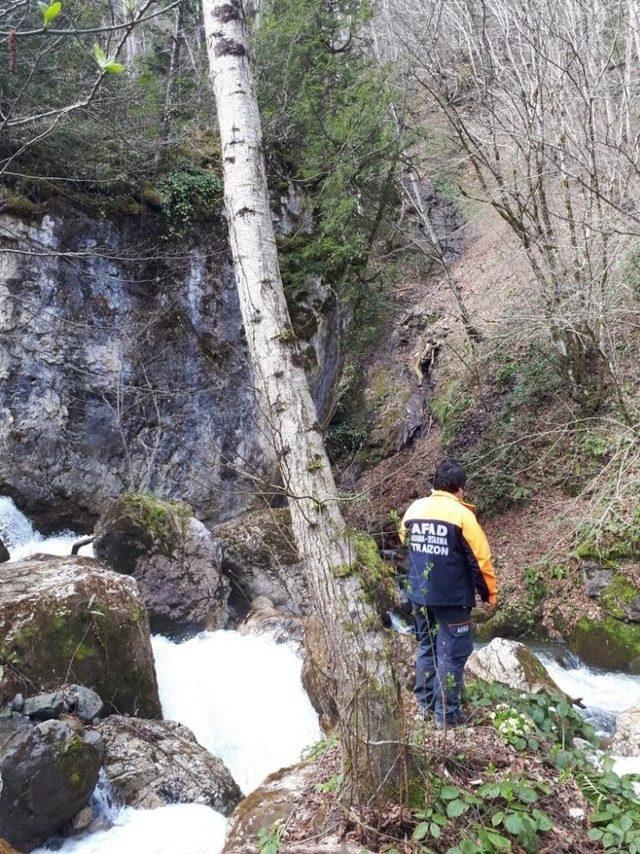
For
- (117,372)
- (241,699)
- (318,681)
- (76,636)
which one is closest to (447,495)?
(318,681)

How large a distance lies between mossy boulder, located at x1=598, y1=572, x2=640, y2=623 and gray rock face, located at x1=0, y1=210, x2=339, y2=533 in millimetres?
5300

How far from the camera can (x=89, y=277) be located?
977 cm

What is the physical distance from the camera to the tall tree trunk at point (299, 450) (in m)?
2.50

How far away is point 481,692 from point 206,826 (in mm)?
2218

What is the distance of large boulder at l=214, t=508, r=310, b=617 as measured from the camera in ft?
28.1

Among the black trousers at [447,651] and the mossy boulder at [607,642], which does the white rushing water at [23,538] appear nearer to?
the black trousers at [447,651]

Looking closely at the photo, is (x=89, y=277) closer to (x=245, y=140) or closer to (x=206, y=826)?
(x=245, y=140)

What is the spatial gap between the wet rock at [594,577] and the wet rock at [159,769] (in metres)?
5.58

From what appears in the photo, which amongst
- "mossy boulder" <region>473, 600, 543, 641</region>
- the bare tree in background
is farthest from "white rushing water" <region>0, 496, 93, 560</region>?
the bare tree in background

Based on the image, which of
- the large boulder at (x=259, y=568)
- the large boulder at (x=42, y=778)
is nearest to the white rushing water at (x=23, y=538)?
the large boulder at (x=259, y=568)

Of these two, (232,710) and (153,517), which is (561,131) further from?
(232,710)

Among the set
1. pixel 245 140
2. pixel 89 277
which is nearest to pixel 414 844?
pixel 245 140

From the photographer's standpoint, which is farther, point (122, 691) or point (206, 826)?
point (122, 691)

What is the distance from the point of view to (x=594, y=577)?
8.33 meters
